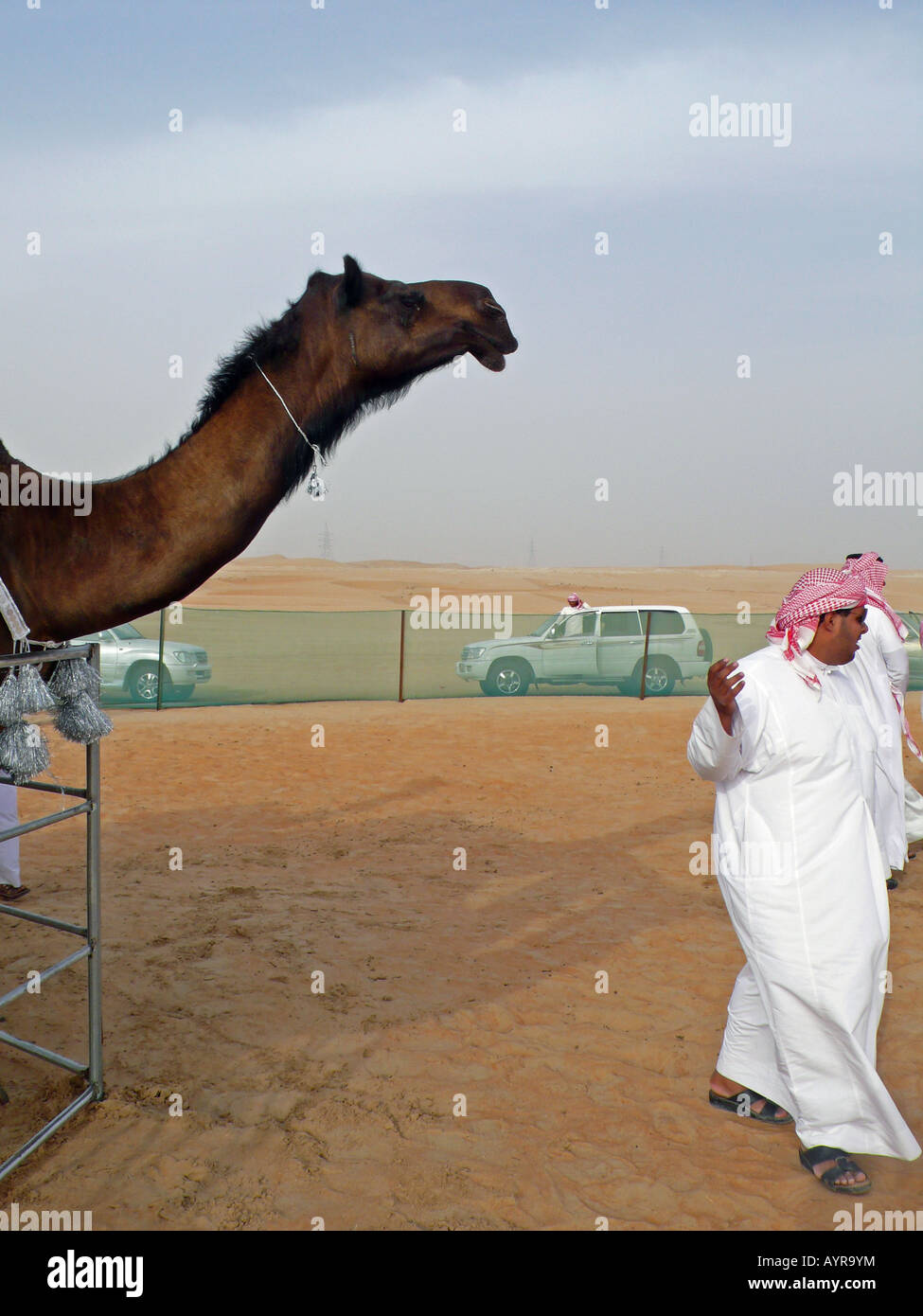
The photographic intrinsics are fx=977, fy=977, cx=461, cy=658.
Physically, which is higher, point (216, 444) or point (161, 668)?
point (216, 444)

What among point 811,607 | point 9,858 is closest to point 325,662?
point 9,858

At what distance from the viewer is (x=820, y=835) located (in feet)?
11.6

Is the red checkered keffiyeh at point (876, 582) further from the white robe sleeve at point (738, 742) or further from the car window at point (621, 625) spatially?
the car window at point (621, 625)

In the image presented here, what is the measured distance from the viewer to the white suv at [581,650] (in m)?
17.4

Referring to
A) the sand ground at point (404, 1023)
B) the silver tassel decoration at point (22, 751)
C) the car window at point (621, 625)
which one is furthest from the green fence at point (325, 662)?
the silver tassel decoration at point (22, 751)

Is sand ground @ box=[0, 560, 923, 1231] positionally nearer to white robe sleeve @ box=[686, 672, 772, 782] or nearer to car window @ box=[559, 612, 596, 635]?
white robe sleeve @ box=[686, 672, 772, 782]

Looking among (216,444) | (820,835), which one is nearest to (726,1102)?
(820,835)

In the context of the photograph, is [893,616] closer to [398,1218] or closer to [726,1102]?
[726,1102]

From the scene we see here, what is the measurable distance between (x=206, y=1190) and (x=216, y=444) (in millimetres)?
2515

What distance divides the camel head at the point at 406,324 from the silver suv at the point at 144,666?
1274cm

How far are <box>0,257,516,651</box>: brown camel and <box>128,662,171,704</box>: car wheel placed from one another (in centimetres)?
1278

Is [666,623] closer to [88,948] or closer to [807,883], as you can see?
[807,883]

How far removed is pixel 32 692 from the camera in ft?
9.86
